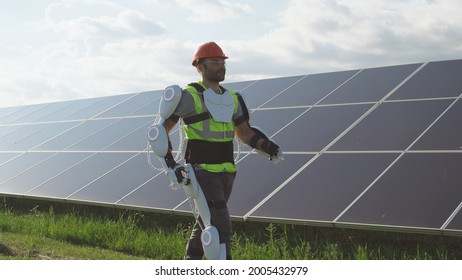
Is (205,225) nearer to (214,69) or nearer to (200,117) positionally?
(200,117)

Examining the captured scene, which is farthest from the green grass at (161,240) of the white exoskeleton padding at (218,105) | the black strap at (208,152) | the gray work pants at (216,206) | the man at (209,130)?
the white exoskeleton padding at (218,105)

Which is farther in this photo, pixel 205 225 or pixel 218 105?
pixel 218 105

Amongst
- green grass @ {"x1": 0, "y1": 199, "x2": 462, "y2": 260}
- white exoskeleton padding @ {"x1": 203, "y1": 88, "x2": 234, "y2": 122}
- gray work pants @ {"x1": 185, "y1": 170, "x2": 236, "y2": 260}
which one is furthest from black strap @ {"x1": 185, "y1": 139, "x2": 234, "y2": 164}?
green grass @ {"x1": 0, "y1": 199, "x2": 462, "y2": 260}

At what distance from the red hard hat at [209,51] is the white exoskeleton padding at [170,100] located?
0.38 meters

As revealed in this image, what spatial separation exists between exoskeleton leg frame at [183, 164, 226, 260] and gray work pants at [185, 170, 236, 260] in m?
0.05

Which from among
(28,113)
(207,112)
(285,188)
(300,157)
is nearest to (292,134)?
(300,157)

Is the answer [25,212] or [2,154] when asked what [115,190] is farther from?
[2,154]

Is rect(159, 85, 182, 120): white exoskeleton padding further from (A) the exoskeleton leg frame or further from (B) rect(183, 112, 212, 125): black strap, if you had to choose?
(A) the exoskeleton leg frame

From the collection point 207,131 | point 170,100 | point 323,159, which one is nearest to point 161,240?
point 323,159

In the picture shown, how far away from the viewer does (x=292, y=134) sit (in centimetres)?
1051

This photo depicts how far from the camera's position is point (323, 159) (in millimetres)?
9297

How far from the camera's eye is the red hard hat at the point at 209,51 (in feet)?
20.6

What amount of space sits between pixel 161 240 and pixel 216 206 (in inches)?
122
